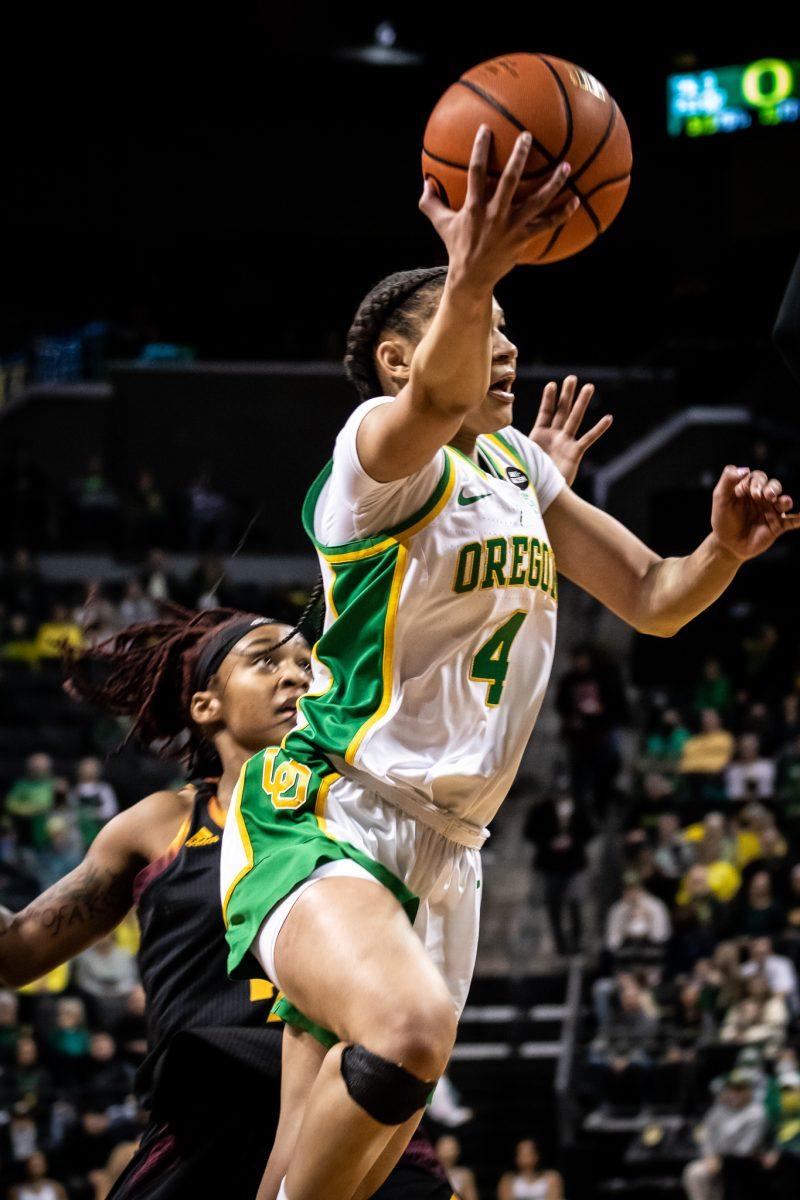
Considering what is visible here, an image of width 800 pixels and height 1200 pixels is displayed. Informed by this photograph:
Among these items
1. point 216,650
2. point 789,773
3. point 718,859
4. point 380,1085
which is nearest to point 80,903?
point 216,650

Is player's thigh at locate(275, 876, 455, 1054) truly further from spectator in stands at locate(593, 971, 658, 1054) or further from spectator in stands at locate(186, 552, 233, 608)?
spectator in stands at locate(186, 552, 233, 608)

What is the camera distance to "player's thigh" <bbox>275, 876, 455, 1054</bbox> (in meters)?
2.84

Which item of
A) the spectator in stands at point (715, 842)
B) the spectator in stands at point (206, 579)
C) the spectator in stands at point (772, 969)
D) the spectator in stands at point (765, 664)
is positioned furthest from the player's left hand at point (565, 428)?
the spectator in stands at point (206, 579)

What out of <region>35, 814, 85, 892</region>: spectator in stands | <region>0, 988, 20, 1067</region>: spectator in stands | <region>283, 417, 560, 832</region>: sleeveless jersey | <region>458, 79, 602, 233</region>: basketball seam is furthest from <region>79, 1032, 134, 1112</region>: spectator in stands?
<region>458, 79, 602, 233</region>: basketball seam

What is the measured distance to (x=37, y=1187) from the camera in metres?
8.86

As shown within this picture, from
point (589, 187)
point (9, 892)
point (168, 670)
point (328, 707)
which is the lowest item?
point (9, 892)

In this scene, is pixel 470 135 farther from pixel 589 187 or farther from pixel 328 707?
pixel 328 707

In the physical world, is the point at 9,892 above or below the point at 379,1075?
below

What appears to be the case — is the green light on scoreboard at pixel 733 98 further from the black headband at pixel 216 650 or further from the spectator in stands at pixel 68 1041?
the black headband at pixel 216 650

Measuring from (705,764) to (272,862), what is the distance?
978cm

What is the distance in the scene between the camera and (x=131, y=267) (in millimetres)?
21594

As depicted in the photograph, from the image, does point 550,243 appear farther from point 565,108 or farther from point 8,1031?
point 8,1031

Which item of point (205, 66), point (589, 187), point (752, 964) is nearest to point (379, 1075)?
point (589, 187)

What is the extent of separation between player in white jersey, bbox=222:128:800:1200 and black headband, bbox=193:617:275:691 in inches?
33.3
